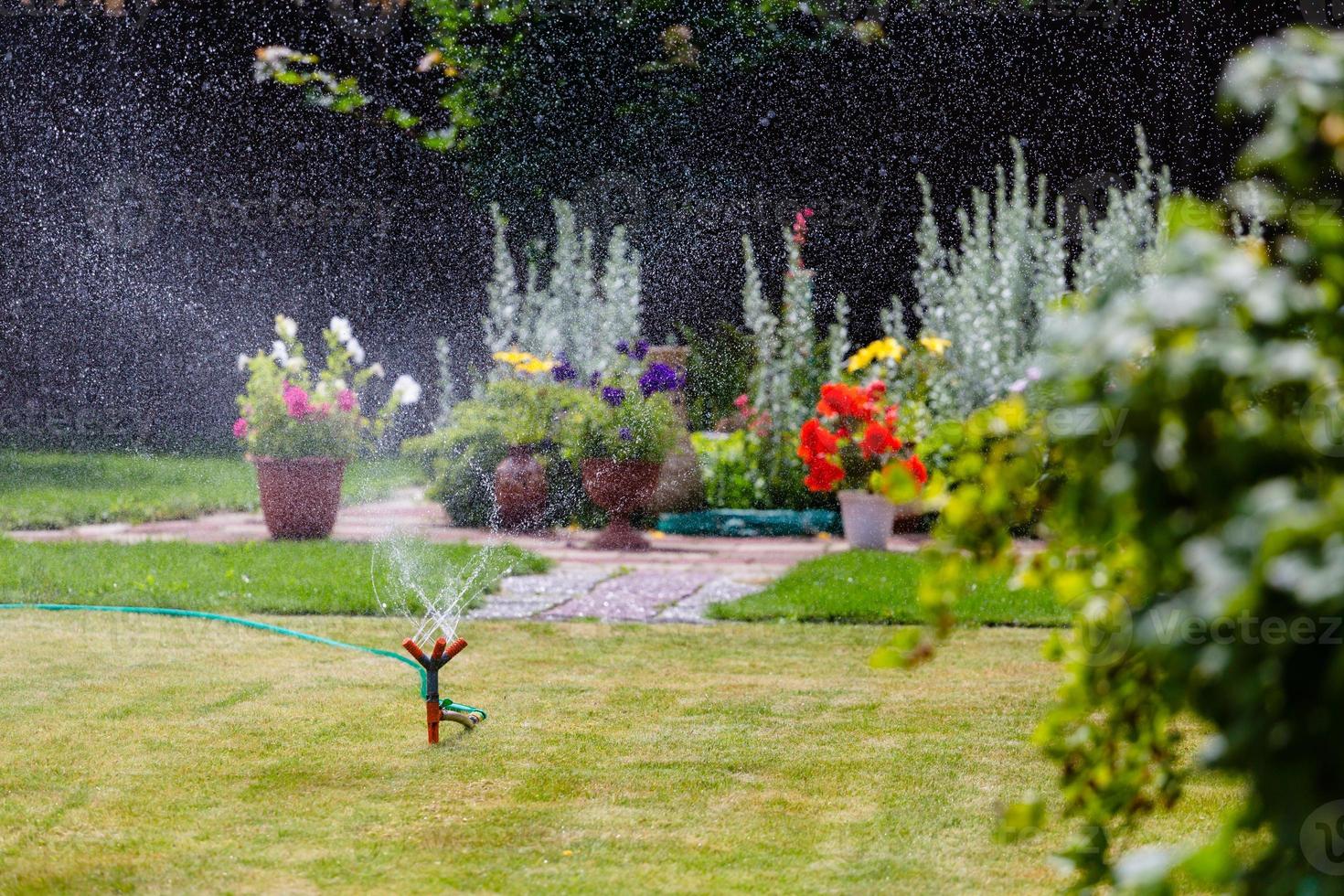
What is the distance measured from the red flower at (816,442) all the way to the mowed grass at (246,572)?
1202 millimetres

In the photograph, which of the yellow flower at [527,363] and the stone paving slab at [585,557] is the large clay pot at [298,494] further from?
the yellow flower at [527,363]

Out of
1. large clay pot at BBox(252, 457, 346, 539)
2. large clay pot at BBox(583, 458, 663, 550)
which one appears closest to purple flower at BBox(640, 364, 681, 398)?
large clay pot at BBox(583, 458, 663, 550)

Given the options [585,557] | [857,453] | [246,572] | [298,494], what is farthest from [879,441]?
[246,572]

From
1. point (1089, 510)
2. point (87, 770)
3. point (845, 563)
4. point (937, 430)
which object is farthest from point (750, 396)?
point (1089, 510)

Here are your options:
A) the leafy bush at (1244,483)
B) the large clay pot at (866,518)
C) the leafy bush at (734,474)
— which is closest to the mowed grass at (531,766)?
the leafy bush at (1244,483)

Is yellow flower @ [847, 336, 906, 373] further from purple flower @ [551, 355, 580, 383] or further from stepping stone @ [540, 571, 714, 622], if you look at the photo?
stepping stone @ [540, 571, 714, 622]

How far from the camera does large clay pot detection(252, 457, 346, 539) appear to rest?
5656 millimetres

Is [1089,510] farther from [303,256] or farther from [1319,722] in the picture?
[303,256]

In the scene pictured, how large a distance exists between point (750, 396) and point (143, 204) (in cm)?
487

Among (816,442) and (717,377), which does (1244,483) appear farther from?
(717,377)

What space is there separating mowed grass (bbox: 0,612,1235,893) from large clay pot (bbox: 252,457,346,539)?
1803 mm

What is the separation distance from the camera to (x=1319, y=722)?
2.44 ft

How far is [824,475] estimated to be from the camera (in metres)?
5.55

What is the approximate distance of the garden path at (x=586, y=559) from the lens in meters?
4.30
